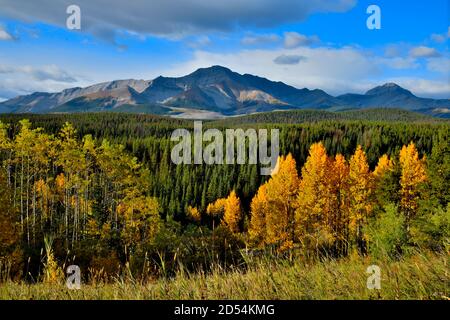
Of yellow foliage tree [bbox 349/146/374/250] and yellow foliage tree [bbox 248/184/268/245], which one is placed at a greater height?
yellow foliage tree [bbox 349/146/374/250]

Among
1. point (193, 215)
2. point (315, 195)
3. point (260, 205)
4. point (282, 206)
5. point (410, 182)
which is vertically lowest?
point (193, 215)

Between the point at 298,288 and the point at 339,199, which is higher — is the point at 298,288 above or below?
above

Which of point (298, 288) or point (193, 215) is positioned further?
point (193, 215)

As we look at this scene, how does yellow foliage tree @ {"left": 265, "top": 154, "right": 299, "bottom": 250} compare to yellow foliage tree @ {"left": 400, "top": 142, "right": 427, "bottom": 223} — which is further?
yellow foliage tree @ {"left": 400, "top": 142, "right": 427, "bottom": 223}

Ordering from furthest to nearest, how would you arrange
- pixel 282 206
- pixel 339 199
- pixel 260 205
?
1. pixel 260 205
2. pixel 339 199
3. pixel 282 206

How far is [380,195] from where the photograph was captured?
39688 mm

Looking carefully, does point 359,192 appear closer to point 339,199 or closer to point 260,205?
point 339,199
